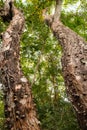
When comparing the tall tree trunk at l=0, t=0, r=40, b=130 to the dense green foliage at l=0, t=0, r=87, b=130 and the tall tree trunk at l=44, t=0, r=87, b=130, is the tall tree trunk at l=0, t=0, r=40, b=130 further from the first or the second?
the dense green foliage at l=0, t=0, r=87, b=130

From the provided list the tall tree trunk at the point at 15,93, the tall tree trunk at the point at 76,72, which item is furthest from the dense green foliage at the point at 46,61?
the tall tree trunk at the point at 15,93

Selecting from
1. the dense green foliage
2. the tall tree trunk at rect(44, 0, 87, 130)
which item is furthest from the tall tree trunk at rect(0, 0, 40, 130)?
the dense green foliage

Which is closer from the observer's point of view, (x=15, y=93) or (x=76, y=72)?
(x=15, y=93)

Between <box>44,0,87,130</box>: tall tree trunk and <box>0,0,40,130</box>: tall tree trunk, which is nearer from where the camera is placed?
<box>0,0,40,130</box>: tall tree trunk

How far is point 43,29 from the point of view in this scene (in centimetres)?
1105

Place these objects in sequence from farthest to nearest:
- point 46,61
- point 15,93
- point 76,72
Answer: point 46,61
point 76,72
point 15,93

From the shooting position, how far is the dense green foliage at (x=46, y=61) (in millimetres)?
7309


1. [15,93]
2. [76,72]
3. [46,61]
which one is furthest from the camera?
[46,61]

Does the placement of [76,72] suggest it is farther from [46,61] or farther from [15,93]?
[46,61]

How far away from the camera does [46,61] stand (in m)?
11.3

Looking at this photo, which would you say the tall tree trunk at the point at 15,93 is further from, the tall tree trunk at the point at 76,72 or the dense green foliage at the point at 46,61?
the dense green foliage at the point at 46,61

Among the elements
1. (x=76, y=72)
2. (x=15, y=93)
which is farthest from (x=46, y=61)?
(x=15, y=93)

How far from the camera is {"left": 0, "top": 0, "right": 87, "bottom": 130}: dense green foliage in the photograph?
24.0 feet

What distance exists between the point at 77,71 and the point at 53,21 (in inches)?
213
